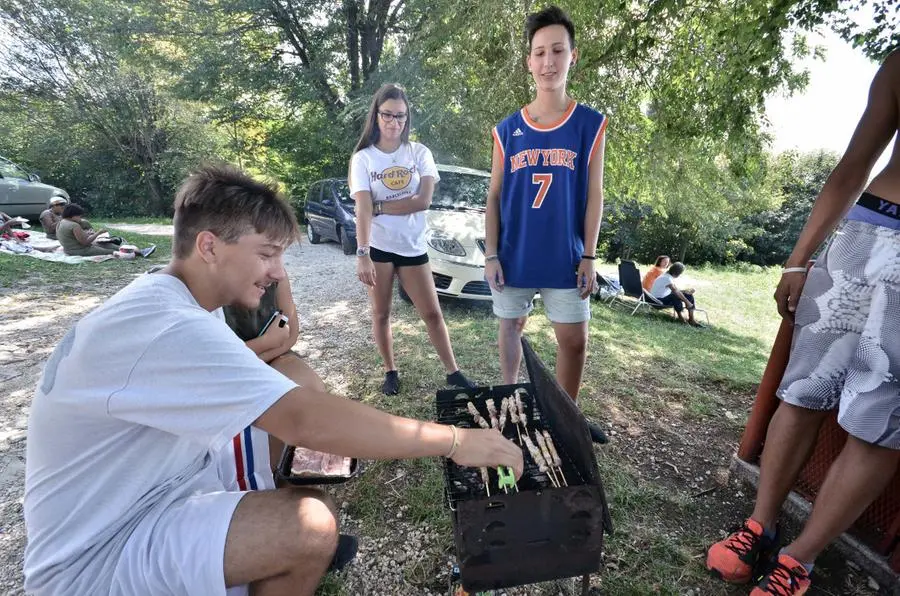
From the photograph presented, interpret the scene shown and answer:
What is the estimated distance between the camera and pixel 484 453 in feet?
4.64

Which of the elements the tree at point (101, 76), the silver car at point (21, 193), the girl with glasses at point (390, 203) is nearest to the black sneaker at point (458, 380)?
the girl with glasses at point (390, 203)

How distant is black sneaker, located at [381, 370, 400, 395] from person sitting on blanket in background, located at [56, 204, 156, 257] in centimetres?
741

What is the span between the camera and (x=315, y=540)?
1377 mm

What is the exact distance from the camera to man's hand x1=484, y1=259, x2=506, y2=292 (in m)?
2.79

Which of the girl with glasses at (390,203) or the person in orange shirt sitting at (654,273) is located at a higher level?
the girl with glasses at (390,203)

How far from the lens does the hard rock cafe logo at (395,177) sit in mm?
3229

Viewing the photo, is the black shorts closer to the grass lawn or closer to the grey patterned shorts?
the grass lawn

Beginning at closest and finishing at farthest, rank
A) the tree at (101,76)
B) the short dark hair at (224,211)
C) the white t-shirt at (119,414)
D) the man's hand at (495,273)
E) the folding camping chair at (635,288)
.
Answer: the white t-shirt at (119,414), the short dark hair at (224,211), the man's hand at (495,273), the folding camping chair at (635,288), the tree at (101,76)

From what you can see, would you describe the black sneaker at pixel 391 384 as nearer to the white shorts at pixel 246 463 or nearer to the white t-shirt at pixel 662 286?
the white shorts at pixel 246 463

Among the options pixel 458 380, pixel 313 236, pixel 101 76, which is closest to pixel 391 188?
pixel 458 380

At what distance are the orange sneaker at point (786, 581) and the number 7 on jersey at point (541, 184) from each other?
198 centimetres

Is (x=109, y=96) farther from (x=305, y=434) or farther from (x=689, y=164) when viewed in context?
(x=305, y=434)

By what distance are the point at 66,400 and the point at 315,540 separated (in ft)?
2.62

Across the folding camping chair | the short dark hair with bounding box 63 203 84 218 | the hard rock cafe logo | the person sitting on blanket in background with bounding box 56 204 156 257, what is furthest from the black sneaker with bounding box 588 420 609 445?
the short dark hair with bounding box 63 203 84 218
